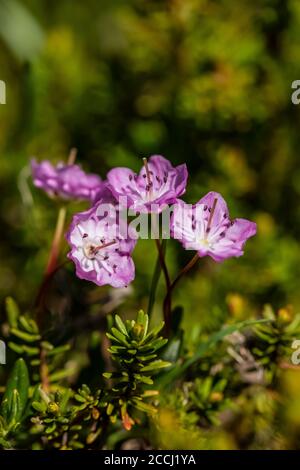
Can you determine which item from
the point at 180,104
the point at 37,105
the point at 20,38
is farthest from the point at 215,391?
the point at 20,38

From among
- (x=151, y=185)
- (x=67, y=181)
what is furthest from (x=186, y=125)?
(x=151, y=185)

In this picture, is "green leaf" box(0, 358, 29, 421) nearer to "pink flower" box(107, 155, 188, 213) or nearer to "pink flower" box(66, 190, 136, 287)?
"pink flower" box(66, 190, 136, 287)

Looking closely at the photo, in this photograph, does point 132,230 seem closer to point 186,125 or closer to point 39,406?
point 39,406

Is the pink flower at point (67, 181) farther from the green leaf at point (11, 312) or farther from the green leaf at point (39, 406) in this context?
the green leaf at point (39, 406)

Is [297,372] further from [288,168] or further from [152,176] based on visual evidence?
[288,168]

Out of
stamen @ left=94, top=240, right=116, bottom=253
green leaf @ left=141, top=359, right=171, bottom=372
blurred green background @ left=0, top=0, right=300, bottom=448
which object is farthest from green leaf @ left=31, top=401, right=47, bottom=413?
blurred green background @ left=0, top=0, right=300, bottom=448

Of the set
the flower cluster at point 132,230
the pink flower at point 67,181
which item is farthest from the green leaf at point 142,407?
the pink flower at point 67,181
